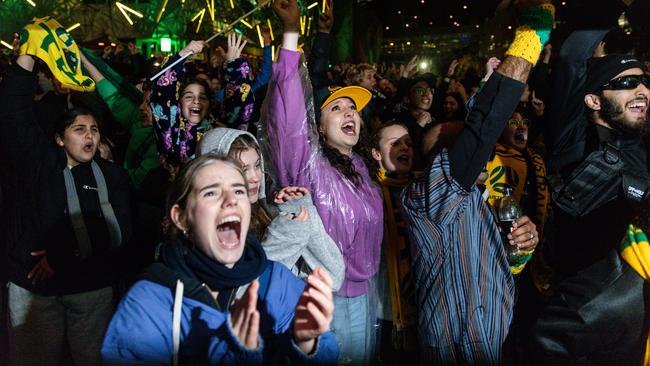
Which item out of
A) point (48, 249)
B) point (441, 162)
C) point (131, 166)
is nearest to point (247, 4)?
point (131, 166)

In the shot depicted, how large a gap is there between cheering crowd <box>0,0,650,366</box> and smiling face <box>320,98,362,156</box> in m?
0.01

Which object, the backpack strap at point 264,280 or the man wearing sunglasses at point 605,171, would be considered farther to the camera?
the man wearing sunglasses at point 605,171

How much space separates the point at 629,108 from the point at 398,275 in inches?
72.3

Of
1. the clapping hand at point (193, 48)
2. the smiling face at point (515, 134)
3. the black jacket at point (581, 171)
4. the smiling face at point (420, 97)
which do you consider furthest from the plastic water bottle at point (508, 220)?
the smiling face at point (420, 97)

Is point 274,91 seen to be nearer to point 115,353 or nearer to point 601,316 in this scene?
point 115,353

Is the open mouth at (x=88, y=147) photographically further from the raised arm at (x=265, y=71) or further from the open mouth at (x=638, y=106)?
the open mouth at (x=638, y=106)

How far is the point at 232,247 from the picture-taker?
1.89 meters

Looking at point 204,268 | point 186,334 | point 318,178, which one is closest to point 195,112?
point 318,178

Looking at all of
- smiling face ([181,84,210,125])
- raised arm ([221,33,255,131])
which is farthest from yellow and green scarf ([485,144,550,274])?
smiling face ([181,84,210,125])

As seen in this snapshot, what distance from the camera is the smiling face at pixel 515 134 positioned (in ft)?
13.0

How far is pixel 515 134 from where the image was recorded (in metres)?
4.00

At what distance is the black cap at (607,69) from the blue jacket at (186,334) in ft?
8.24

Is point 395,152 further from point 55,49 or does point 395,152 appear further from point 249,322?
point 55,49

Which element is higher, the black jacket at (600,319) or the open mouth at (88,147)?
the open mouth at (88,147)
